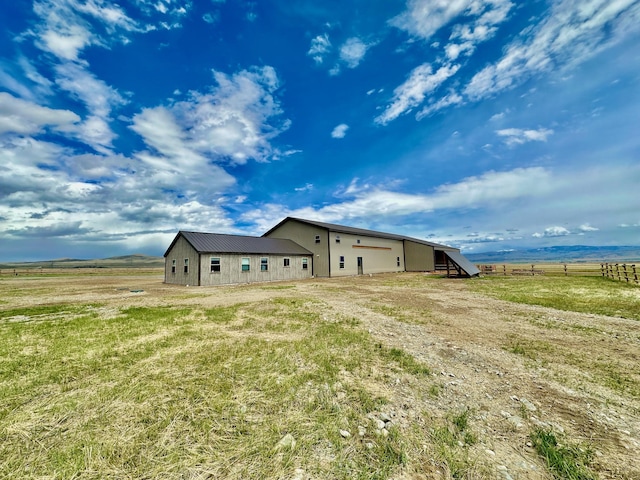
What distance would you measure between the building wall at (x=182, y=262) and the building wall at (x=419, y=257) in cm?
3035

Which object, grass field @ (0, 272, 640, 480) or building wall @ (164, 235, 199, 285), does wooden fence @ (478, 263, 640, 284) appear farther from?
building wall @ (164, 235, 199, 285)

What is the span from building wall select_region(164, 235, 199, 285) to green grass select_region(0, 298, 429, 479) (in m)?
15.5

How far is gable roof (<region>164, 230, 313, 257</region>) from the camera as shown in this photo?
75.9 ft

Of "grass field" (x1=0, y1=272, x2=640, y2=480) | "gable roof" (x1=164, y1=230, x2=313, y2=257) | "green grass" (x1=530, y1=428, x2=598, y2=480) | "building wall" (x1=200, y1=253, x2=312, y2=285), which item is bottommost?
"green grass" (x1=530, y1=428, x2=598, y2=480)

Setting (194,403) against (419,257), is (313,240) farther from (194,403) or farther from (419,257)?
(194,403)

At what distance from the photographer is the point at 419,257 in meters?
39.5

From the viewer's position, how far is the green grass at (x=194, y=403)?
8.82 feet

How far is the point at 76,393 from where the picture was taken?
4070 mm

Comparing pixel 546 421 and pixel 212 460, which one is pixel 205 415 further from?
pixel 546 421

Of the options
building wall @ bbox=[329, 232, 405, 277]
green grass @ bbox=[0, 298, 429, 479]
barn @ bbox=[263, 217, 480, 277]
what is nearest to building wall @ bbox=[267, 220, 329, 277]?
barn @ bbox=[263, 217, 480, 277]

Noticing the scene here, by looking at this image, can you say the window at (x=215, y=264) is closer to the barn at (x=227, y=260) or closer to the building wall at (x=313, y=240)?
the barn at (x=227, y=260)

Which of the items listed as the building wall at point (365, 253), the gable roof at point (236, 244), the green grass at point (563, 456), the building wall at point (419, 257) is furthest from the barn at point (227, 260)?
the green grass at point (563, 456)

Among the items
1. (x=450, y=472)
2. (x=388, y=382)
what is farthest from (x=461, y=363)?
(x=450, y=472)

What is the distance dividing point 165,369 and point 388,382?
4.05 m
